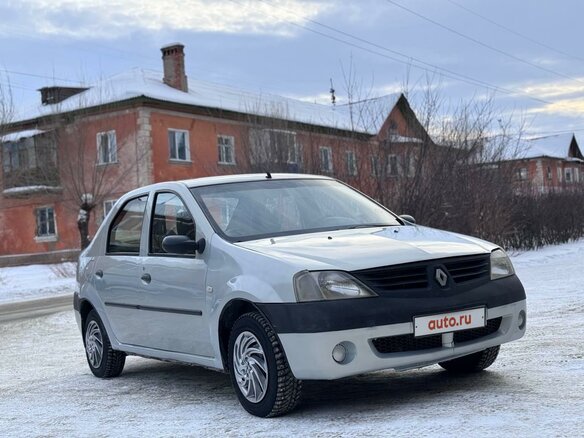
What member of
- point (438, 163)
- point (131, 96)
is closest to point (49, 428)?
point (438, 163)

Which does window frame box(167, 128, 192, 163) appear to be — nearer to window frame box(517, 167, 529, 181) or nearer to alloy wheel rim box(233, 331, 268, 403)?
window frame box(517, 167, 529, 181)

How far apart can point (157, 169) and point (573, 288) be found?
2495 cm

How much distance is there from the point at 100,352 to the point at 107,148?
89.4ft

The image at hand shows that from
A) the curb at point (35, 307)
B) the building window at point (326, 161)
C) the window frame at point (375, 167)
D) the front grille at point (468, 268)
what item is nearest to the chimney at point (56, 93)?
the building window at point (326, 161)

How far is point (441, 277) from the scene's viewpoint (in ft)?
16.6

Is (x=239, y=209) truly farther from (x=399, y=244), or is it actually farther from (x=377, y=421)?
(x=377, y=421)

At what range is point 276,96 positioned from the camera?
143ft

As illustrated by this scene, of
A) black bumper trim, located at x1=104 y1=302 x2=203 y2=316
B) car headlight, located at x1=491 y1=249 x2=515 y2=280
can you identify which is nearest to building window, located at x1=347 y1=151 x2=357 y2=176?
black bumper trim, located at x1=104 y1=302 x2=203 y2=316

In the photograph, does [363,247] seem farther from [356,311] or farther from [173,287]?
[173,287]

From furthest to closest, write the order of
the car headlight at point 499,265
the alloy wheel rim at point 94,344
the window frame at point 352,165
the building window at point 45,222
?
the building window at point 45,222, the window frame at point 352,165, the alloy wheel rim at point 94,344, the car headlight at point 499,265

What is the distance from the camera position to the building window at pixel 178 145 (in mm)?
35906

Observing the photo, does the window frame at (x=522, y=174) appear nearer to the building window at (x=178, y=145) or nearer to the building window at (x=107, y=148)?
the building window at (x=178, y=145)

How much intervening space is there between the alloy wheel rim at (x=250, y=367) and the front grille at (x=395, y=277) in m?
0.81

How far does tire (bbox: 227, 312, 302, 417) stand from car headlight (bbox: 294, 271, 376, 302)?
352 mm
